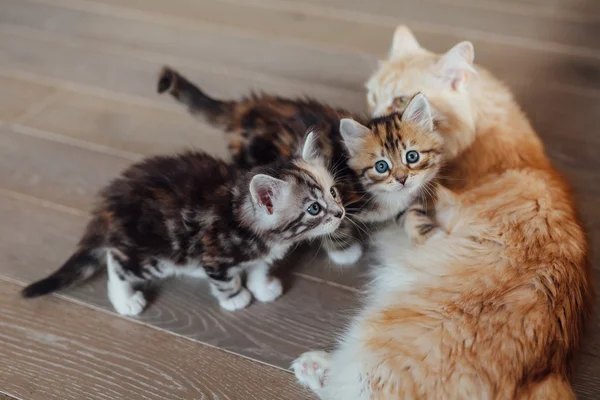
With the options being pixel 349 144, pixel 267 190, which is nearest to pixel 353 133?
pixel 349 144

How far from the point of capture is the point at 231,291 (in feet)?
5.39

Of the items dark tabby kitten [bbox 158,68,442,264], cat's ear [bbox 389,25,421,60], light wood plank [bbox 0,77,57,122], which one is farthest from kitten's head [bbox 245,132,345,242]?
light wood plank [bbox 0,77,57,122]

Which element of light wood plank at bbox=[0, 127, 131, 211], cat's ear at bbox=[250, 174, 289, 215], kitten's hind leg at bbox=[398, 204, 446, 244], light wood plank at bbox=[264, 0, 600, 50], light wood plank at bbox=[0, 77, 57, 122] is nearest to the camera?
cat's ear at bbox=[250, 174, 289, 215]

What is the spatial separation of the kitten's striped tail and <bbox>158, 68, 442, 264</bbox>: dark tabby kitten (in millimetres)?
482

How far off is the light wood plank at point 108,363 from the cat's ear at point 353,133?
0.66 m

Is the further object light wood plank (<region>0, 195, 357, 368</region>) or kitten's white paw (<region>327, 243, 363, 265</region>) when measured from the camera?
kitten's white paw (<region>327, 243, 363, 265</region>)

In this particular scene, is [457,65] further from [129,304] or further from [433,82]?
[129,304]

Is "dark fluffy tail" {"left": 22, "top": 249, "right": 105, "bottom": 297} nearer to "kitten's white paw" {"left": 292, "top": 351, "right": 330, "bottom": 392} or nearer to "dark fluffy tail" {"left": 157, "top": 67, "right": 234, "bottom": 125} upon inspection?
"dark fluffy tail" {"left": 157, "top": 67, "right": 234, "bottom": 125}

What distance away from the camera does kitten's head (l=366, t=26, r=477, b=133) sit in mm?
1669

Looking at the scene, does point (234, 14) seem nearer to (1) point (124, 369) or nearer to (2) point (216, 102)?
(2) point (216, 102)

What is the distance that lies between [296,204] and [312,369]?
0.44 meters

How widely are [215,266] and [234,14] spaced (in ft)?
6.41

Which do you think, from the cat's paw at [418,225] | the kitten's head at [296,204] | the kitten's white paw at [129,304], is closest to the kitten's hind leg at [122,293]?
the kitten's white paw at [129,304]

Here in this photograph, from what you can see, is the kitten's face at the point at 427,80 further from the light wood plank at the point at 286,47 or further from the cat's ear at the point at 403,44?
the light wood plank at the point at 286,47
